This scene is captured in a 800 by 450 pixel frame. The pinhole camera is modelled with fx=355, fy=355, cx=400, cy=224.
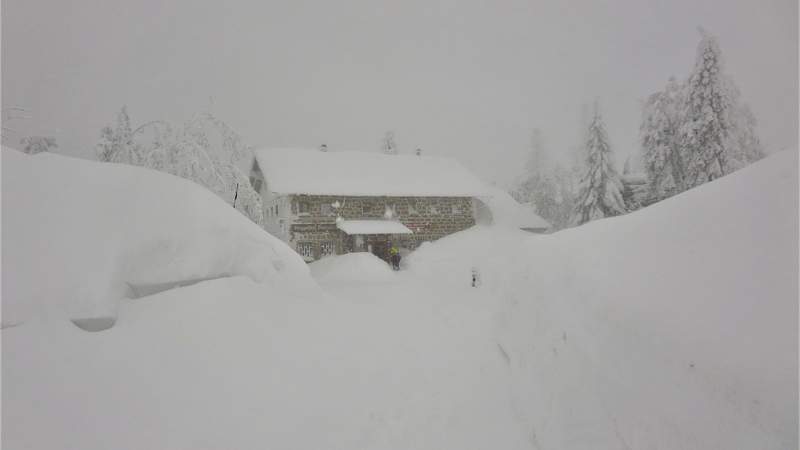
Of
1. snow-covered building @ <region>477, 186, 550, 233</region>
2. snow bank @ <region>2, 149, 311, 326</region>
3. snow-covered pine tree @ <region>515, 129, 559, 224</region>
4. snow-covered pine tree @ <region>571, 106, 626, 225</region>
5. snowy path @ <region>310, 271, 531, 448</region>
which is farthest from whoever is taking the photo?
snow-covered pine tree @ <region>515, 129, 559, 224</region>

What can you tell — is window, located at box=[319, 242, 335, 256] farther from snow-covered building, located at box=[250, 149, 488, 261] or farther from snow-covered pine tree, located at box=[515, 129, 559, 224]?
snow-covered pine tree, located at box=[515, 129, 559, 224]

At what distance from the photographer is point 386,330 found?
7398 millimetres

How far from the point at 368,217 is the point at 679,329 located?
22.7 m

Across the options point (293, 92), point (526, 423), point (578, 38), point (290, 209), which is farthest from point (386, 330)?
point (293, 92)

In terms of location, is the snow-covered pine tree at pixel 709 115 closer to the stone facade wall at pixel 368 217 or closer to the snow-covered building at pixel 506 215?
the snow-covered building at pixel 506 215

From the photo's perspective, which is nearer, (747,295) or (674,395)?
(747,295)

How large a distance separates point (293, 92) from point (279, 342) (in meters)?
152

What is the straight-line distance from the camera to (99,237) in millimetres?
4168

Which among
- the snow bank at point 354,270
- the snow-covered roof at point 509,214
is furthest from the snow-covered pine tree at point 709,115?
the snow bank at point 354,270

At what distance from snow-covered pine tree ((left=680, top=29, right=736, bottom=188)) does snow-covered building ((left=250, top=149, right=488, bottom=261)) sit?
41.3 feet

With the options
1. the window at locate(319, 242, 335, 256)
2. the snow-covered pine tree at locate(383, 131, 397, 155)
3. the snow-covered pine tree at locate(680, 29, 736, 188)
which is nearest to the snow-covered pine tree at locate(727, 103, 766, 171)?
the snow-covered pine tree at locate(680, 29, 736, 188)

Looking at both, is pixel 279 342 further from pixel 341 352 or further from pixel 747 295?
pixel 747 295

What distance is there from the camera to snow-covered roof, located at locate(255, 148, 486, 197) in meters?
23.3

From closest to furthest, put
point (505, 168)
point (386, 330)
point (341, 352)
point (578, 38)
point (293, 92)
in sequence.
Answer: point (341, 352) < point (386, 330) < point (578, 38) < point (505, 168) < point (293, 92)
